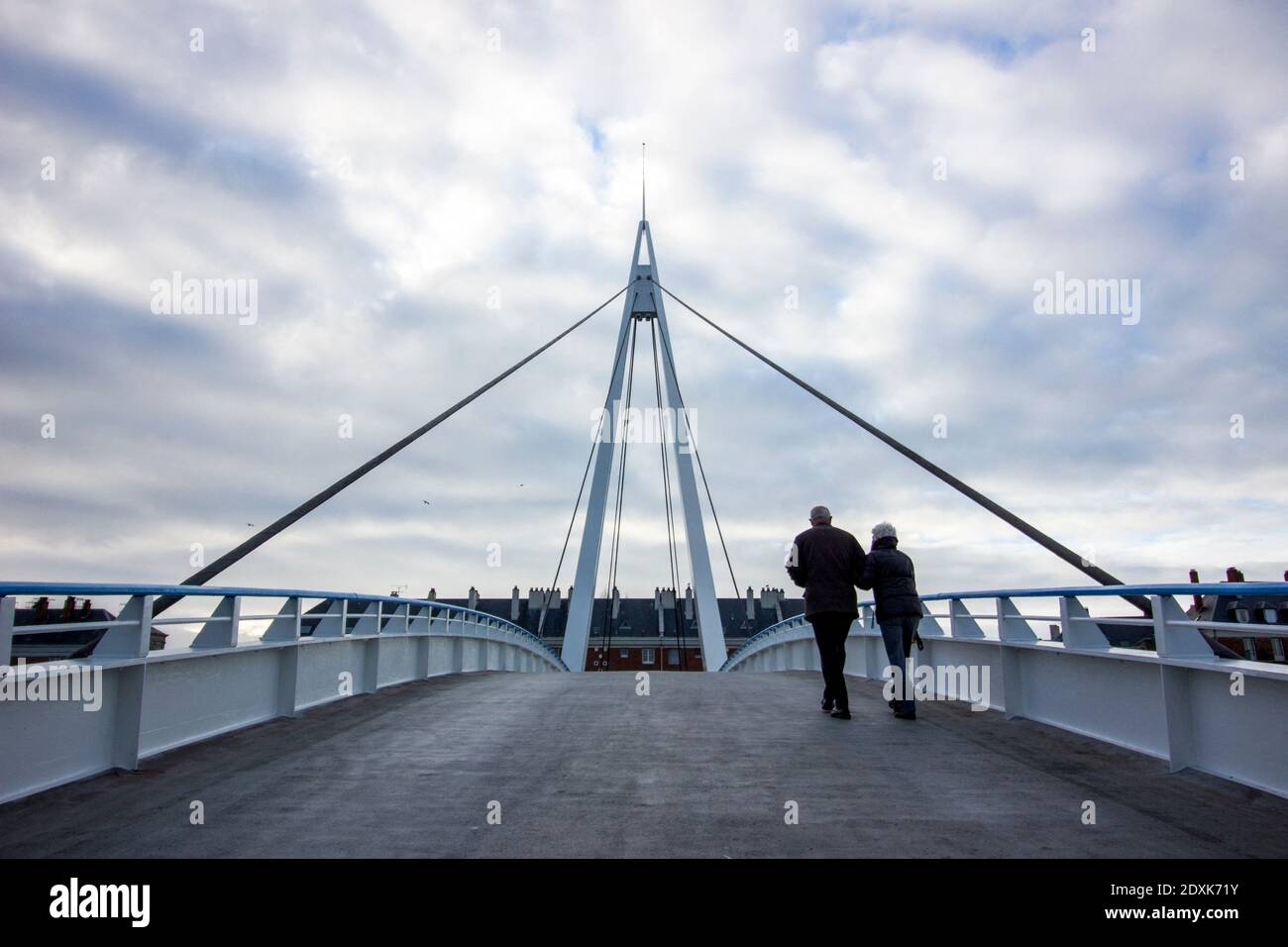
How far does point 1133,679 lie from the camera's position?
550cm

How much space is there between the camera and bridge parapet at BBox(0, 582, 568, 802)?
425 cm

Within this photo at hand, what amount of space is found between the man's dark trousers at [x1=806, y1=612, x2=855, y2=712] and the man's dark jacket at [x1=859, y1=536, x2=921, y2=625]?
331 mm

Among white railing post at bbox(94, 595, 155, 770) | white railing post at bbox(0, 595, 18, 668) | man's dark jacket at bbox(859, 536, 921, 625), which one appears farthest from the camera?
man's dark jacket at bbox(859, 536, 921, 625)

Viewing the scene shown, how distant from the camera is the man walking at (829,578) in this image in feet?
23.0

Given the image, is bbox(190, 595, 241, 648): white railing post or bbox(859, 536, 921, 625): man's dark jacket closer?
bbox(190, 595, 241, 648): white railing post

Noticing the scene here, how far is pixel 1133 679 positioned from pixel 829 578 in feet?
7.49

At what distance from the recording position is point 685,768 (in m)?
5.16

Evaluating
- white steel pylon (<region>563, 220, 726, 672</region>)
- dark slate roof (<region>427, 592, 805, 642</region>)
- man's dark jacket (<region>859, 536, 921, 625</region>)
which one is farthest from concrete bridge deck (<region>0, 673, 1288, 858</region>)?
dark slate roof (<region>427, 592, 805, 642</region>)

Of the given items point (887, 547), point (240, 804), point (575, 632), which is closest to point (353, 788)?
point (240, 804)

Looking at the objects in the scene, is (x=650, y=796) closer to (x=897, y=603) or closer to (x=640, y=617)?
(x=897, y=603)

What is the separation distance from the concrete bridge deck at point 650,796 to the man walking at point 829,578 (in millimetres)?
690

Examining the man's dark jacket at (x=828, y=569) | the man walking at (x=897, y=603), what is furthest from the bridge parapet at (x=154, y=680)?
the man walking at (x=897, y=603)

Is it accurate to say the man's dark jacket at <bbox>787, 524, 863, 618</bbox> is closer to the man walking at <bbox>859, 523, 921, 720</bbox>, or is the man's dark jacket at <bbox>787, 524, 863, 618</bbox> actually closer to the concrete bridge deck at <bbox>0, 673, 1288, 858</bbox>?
the man walking at <bbox>859, 523, 921, 720</bbox>
